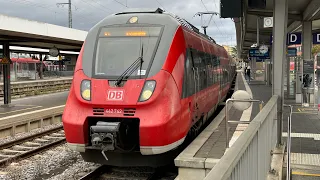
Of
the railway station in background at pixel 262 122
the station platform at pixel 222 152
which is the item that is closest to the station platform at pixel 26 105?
the railway station in background at pixel 262 122

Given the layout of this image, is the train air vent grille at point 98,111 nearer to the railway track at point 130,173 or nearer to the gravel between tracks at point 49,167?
the railway track at point 130,173

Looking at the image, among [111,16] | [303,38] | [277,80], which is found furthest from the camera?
[303,38]

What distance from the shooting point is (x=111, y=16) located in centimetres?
773

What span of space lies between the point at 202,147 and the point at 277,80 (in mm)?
2651

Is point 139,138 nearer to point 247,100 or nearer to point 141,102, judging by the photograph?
point 141,102

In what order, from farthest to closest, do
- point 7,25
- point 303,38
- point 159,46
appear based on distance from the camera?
point 303,38 → point 7,25 → point 159,46

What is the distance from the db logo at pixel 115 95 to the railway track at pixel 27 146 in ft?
12.0

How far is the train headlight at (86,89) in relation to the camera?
656 centimetres

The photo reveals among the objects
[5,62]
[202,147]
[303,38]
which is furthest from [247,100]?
[5,62]

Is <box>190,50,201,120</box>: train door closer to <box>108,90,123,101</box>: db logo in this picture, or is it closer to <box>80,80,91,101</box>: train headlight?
<box>108,90,123,101</box>: db logo

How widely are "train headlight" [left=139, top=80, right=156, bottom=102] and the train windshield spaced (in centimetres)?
32

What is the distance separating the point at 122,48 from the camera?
702 centimetres

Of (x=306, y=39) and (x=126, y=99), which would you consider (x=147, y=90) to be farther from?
(x=306, y=39)

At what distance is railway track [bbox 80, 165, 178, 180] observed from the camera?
7.10m
